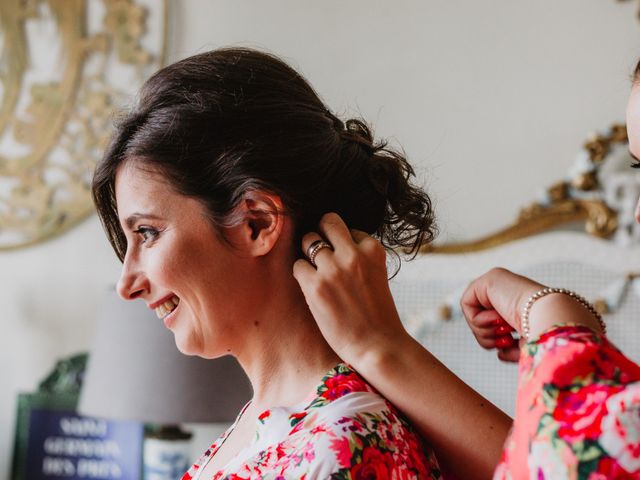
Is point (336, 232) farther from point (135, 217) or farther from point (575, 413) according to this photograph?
point (575, 413)

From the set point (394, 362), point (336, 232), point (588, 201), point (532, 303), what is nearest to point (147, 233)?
point (336, 232)

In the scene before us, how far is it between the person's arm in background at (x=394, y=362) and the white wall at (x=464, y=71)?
1312 mm

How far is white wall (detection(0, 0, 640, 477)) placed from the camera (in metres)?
2.10

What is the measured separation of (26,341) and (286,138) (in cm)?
205

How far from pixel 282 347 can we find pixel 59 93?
2.02 meters

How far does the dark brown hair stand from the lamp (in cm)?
115

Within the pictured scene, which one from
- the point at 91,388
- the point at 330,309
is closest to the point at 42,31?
the point at 91,388

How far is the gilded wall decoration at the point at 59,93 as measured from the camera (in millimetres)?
2666

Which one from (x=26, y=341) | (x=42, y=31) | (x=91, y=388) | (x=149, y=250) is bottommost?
(x=26, y=341)

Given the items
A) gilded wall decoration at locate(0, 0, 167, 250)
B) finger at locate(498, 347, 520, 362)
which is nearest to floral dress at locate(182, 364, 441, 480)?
finger at locate(498, 347, 520, 362)

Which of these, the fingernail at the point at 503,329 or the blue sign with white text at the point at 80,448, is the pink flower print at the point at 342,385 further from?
the blue sign with white text at the point at 80,448

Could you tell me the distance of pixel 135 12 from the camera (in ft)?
8.65

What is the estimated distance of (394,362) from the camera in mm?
833

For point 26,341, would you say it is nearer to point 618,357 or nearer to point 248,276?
point 248,276
